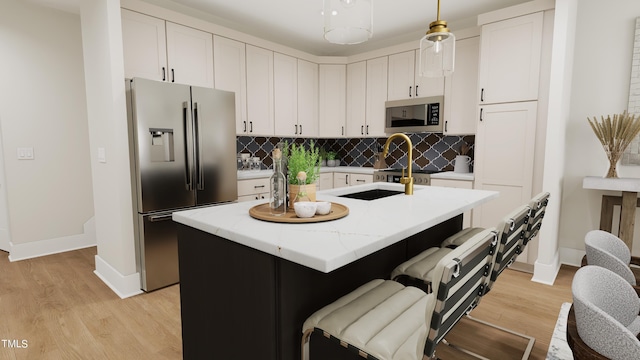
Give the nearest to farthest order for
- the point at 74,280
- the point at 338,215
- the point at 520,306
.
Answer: the point at 338,215 → the point at 520,306 → the point at 74,280

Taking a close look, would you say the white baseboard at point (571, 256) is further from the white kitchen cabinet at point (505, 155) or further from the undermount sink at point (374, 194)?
the undermount sink at point (374, 194)

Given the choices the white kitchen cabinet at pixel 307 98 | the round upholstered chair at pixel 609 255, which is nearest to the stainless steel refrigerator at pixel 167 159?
the white kitchen cabinet at pixel 307 98

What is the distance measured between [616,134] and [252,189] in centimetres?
335

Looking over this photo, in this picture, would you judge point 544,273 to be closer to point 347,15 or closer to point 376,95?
point 376,95

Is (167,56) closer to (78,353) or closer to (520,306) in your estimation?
(78,353)

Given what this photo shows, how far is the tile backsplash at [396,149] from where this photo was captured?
13.9 feet

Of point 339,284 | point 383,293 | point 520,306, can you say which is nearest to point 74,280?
point 339,284

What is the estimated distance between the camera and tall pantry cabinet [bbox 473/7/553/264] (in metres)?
3.11

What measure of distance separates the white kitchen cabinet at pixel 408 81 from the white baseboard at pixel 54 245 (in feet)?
13.4

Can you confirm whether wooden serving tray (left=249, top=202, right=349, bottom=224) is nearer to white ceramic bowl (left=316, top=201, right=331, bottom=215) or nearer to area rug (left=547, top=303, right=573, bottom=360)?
white ceramic bowl (left=316, top=201, right=331, bottom=215)

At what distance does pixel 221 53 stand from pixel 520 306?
3.64m

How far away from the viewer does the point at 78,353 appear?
204cm

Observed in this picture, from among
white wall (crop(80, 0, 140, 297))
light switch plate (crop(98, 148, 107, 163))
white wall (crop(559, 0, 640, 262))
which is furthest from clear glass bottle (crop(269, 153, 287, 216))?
white wall (crop(559, 0, 640, 262))

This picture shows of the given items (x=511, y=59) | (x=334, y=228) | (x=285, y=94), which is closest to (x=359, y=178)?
(x=285, y=94)
